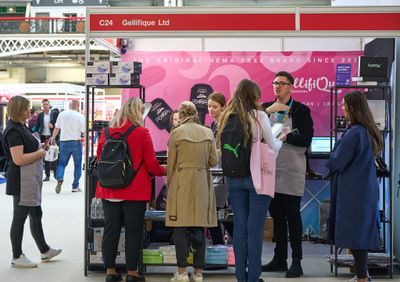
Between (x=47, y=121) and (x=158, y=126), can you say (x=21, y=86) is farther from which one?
(x=158, y=126)

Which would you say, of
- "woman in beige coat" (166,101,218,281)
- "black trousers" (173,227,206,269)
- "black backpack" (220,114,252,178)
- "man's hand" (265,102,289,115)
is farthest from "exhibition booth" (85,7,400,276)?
"black backpack" (220,114,252,178)

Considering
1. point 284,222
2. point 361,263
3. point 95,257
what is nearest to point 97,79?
point 95,257

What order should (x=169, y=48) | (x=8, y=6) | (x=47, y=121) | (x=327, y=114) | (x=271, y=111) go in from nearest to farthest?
1. (x=271, y=111)
2. (x=327, y=114)
3. (x=169, y=48)
4. (x=47, y=121)
5. (x=8, y=6)

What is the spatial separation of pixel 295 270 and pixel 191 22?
213 centimetres

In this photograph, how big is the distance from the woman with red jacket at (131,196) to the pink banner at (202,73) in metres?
2.08

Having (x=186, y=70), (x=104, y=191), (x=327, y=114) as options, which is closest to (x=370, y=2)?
(x=327, y=114)

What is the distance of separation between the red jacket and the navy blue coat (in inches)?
52.1

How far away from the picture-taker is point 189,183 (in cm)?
396

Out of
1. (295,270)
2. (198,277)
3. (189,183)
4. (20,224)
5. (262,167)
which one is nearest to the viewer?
(262,167)

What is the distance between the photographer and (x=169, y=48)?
6816mm

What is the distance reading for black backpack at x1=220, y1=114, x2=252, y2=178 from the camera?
3645 millimetres

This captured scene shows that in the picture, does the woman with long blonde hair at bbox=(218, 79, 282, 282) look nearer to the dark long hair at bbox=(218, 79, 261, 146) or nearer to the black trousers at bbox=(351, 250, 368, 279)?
the dark long hair at bbox=(218, 79, 261, 146)

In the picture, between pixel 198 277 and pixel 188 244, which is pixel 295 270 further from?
pixel 188 244

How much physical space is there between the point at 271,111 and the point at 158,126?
6.68 ft
